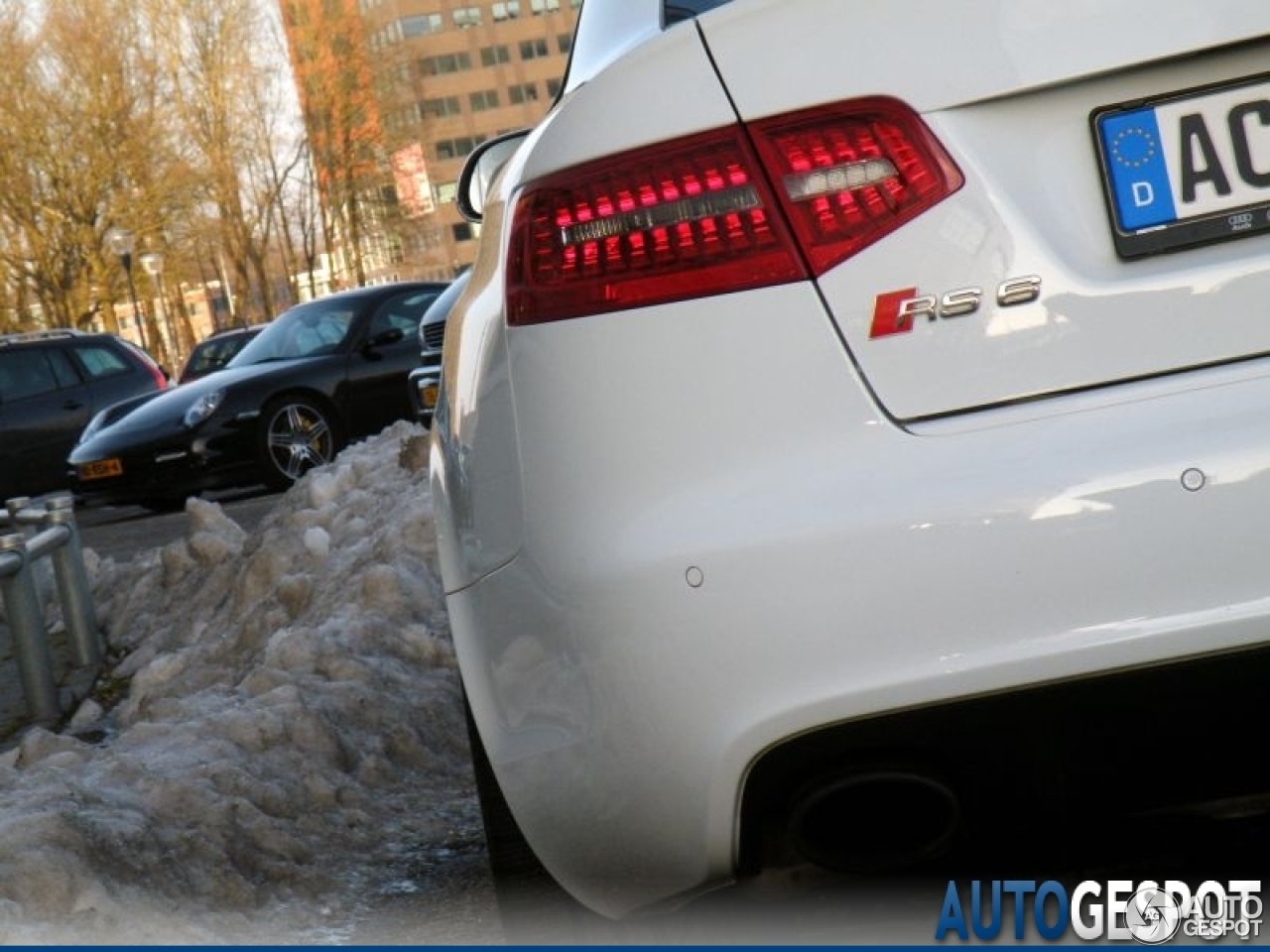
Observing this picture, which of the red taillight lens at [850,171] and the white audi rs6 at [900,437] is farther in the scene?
the red taillight lens at [850,171]

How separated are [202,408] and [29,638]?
8276 millimetres

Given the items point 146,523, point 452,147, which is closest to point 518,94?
point 452,147

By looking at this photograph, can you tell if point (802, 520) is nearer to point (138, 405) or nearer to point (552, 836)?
point (552, 836)

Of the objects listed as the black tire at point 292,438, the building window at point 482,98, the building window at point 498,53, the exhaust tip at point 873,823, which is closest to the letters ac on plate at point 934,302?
the exhaust tip at point 873,823

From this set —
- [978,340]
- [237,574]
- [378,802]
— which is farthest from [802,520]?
[237,574]

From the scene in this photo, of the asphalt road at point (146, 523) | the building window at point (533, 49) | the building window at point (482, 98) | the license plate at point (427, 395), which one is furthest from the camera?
the building window at point (533, 49)

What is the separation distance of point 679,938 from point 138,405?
551 inches

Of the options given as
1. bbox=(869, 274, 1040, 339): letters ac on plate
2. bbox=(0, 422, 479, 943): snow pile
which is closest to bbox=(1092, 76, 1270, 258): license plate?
bbox=(869, 274, 1040, 339): letters ac on plate

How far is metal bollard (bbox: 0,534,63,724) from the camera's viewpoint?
616 centimetres

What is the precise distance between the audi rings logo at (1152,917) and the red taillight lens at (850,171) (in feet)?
2.75

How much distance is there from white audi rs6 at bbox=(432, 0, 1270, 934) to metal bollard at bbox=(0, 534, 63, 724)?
4.20m

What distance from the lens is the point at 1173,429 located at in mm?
2115

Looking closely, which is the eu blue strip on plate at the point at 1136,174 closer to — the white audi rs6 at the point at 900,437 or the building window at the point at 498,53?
the white audi rs6 at the point at 900,437

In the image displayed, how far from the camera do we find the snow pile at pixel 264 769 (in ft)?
11.7
